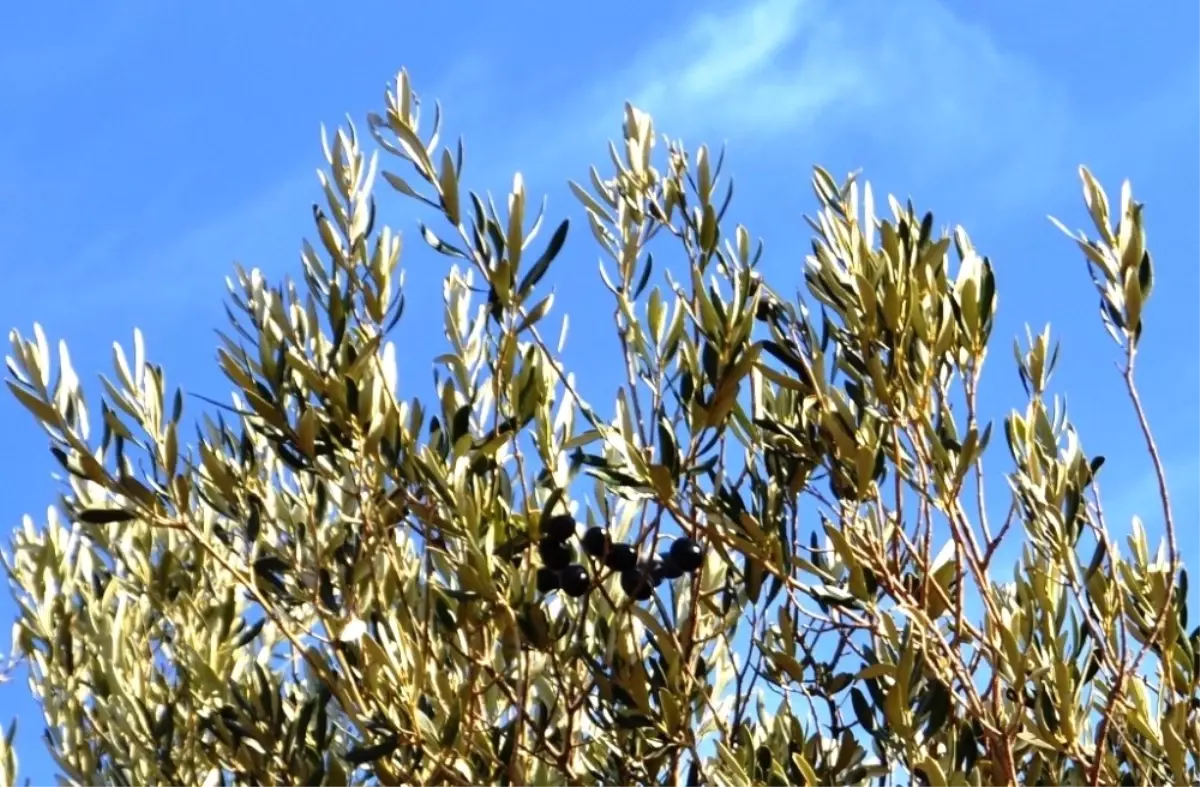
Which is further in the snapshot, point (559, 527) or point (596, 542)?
point (596, 542)

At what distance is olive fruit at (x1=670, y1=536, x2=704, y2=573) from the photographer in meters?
3.75

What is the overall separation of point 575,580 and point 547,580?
72 millimetres

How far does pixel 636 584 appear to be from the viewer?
377 cm

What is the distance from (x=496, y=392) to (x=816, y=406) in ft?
2.74

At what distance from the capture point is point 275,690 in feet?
12.6

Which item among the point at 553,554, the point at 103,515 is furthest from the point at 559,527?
the point at 103,515

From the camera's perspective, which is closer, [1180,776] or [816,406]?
[1180,776]

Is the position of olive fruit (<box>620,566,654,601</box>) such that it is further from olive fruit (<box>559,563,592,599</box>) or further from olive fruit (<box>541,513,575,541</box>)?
olive fruit (<box>541,513,575,541</box>)

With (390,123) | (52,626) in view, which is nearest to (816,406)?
(390,123)

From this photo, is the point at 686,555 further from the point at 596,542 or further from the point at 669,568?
the point at 596,542

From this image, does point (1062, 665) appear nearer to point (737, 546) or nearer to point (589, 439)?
point (737, 546)

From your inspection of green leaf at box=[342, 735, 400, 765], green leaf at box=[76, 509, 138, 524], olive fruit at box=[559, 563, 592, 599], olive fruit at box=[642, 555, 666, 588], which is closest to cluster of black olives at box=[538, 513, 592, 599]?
olive fruit at box=[559, 563, 592, 599]

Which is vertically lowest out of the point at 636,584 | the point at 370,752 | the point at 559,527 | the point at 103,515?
the point at 370,752

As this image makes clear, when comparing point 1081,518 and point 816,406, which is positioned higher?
point 816,406
